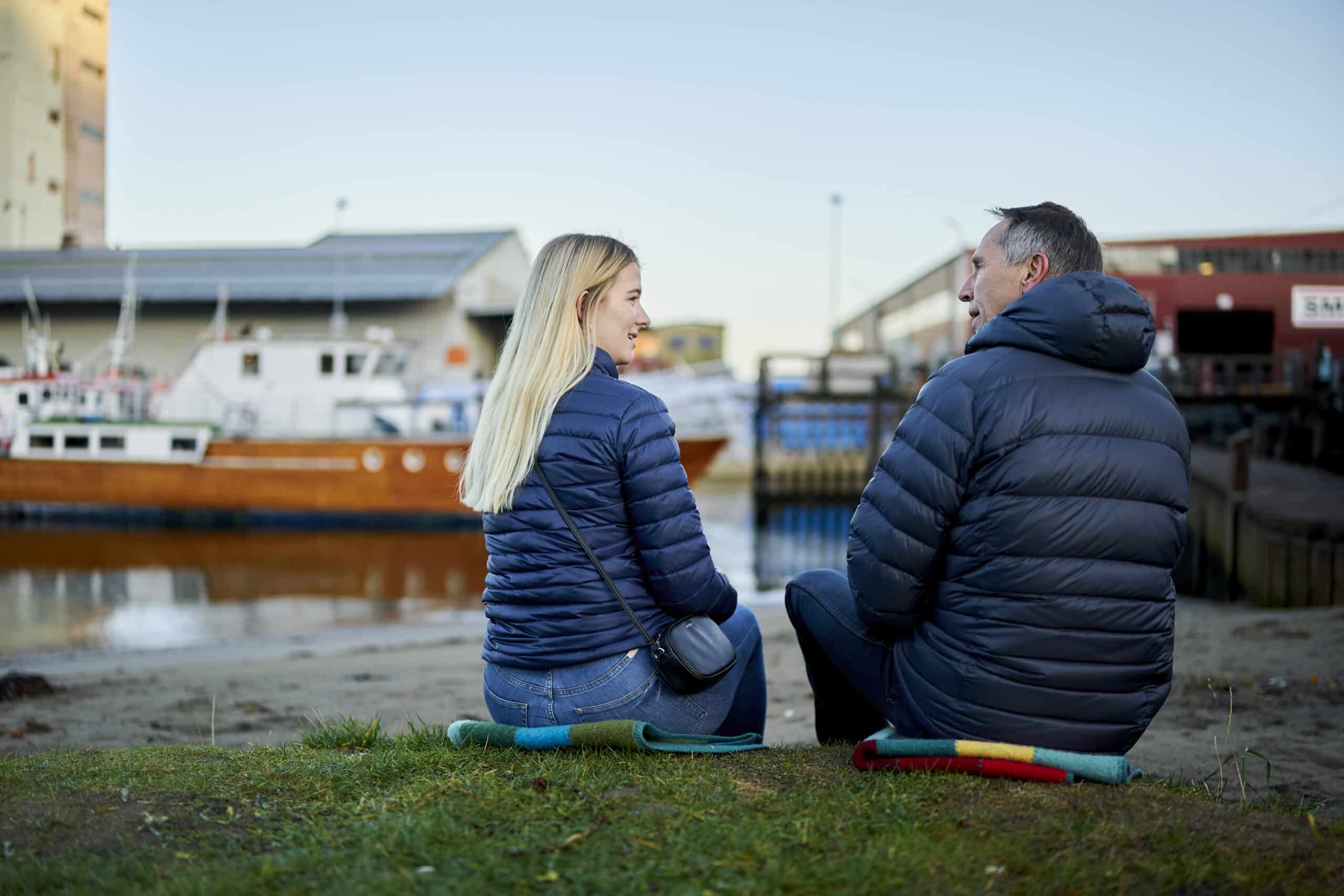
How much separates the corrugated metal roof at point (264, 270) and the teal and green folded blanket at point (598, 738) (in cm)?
3012

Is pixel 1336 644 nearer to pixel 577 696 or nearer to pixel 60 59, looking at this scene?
pixel 577 696

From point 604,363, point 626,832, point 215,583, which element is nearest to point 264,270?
point 215,583

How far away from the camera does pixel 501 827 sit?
89.3 inches

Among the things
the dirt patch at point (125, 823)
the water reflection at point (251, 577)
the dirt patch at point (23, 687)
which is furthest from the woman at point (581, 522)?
the water reflection at point (251, 577)

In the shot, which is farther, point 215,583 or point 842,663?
point 215,583

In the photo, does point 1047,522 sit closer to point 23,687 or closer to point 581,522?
point 581,522

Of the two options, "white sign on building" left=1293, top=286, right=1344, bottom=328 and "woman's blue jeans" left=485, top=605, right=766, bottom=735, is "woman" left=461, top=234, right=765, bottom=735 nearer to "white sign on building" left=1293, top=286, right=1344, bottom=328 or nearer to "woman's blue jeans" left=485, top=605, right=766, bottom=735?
"woman's blue jeans" left=485, top=605, right=766, bottom=735

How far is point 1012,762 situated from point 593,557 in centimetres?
112

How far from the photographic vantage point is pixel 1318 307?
116 feet

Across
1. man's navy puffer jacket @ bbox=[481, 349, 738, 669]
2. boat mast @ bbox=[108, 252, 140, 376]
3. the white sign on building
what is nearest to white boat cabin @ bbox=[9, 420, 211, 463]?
boat mast @ bbox=[108, 252, 140, 376]

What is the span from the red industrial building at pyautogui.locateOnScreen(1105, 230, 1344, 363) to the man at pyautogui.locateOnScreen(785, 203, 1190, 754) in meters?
34.8

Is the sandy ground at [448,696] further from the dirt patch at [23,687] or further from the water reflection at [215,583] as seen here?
the water reflection at [215,583]

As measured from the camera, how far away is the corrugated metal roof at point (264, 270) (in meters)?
33.2

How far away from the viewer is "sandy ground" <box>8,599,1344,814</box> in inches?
163
